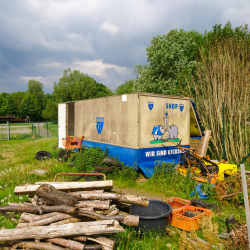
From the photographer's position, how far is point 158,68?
68.5ft

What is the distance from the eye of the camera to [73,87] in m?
43.7

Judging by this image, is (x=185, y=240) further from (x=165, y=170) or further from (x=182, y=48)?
(x=182, y=48)

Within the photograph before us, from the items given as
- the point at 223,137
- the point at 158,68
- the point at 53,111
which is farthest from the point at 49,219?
the point at 53,111

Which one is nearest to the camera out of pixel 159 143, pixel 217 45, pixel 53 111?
pixel 159 143

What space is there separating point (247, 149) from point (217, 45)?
4719 mm

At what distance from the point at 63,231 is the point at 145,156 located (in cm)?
491

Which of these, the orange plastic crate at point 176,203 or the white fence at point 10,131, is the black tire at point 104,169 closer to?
the orange plastic crate at point 176,203

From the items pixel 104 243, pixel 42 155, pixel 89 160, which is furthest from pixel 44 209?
pixel 42 155

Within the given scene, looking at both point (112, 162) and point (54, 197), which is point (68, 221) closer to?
point (54, 197)

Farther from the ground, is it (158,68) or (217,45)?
(158,68)

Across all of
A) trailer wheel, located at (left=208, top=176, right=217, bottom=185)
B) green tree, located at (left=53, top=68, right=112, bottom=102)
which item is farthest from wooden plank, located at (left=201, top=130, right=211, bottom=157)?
green tree, located at (left=53, top=68, right=112, bottom=102)

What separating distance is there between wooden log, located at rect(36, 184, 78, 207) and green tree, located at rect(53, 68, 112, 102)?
131 ft

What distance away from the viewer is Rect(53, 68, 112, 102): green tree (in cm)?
4288

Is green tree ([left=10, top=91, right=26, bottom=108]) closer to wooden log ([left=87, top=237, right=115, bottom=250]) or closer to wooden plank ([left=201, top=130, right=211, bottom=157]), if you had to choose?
wooden plank ([left=201, top=130, right=211, bottom=157])
